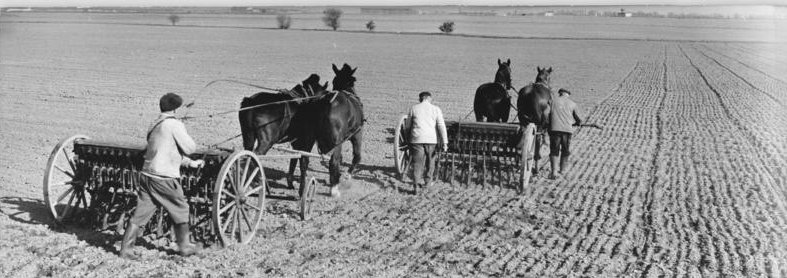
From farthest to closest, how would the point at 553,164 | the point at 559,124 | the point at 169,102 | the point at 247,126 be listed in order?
the point at 553,164, the point at 559,124, the point at 247,126, the point at 169,102

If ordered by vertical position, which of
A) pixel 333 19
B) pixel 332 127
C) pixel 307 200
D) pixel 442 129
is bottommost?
pixel 307 200

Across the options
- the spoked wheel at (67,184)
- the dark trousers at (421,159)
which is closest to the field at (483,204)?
the spoked wheel at (67,184)

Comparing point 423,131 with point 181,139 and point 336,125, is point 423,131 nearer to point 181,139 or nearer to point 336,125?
point 336,125

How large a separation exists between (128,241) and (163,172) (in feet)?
2.74

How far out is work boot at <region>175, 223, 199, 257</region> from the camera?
23.8 ft

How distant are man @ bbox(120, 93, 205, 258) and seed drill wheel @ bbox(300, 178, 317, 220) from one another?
1949 millimetres

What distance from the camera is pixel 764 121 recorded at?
19547 mm

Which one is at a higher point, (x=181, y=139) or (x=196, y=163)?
(x=181, y=139)

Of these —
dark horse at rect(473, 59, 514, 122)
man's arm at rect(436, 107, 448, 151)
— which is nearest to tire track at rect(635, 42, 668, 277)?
dark horse at rect(473, 59, 514, 122)

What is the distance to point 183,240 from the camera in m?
7.32

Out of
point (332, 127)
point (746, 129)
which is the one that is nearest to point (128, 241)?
point (332, 127)

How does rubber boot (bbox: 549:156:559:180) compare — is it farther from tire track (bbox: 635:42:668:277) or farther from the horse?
the horse

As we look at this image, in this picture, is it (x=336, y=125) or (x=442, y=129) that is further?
(x=442, y=129)

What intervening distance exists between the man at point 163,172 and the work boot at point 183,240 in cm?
1
